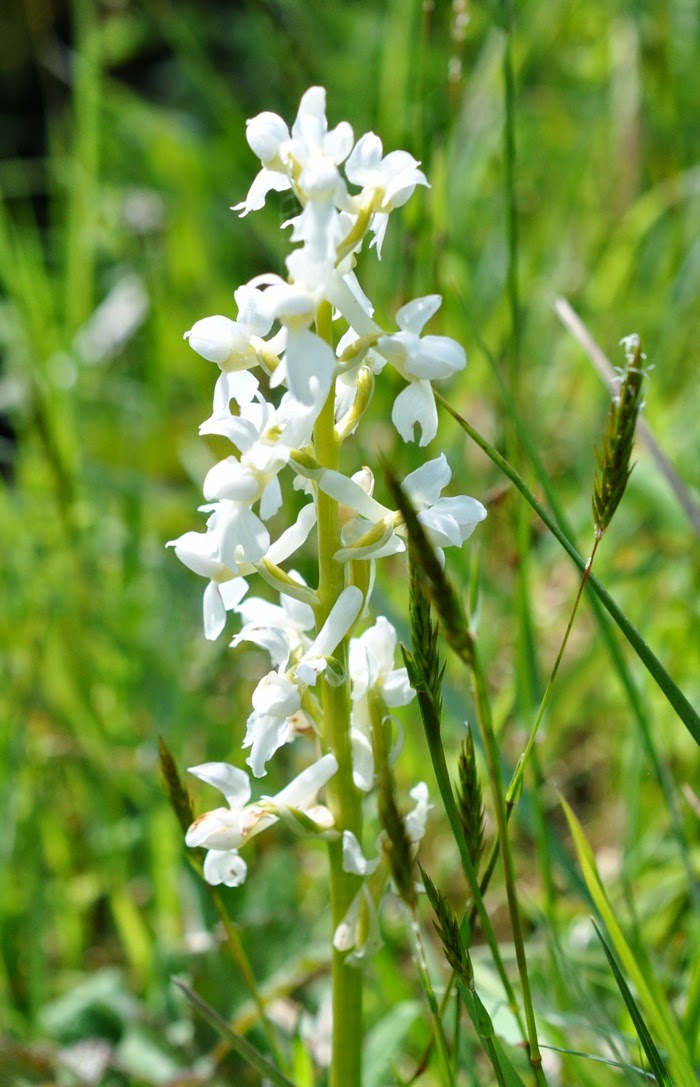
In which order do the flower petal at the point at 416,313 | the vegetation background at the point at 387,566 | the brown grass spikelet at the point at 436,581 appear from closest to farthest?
1. the brown grass spikelet at the point at 436,581
2. the flower petal at the point at 416,313
3. the vegetation background at the point at 387,566

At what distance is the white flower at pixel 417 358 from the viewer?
32.7 inches

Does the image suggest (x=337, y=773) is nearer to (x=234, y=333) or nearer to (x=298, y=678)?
(x=298, y=678)

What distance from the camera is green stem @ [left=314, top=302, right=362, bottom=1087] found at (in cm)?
90

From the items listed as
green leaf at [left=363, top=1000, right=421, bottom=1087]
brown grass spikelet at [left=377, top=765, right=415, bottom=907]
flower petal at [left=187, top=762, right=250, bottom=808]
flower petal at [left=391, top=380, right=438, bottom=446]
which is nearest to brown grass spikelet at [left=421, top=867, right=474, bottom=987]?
brown grass spikelet at [left=377, top=765, right=415, bottom=907]

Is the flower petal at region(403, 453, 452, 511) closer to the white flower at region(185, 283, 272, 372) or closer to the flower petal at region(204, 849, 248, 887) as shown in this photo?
the white flower at region(185, 283, 272, 372)

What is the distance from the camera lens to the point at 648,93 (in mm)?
2619

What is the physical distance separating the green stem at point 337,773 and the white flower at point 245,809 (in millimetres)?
17

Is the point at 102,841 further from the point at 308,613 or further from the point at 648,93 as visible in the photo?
the point at 648,93

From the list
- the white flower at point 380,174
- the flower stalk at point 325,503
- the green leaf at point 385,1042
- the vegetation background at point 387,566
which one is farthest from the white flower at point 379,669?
the green leaf at point 385,1042

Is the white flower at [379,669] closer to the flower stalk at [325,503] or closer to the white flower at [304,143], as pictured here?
the flower stalk at [325,503]

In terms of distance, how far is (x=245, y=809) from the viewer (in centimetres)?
96

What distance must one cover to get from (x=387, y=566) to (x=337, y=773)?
1393 mm

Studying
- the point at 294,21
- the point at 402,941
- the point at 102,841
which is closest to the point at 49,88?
the point at 294,21

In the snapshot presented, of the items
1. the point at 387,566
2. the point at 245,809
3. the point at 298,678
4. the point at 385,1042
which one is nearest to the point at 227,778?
the point at 245,809
